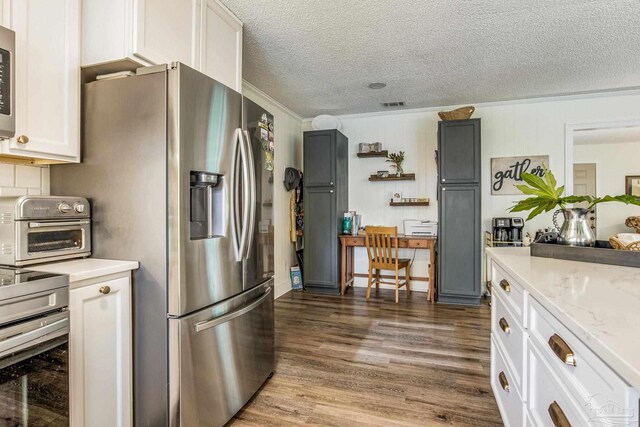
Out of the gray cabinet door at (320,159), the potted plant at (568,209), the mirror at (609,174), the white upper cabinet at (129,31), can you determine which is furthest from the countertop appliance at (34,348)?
the mirror at (609,174)

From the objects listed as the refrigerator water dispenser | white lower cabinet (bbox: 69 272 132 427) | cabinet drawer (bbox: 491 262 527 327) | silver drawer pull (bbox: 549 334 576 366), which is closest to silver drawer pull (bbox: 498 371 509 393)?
cabinet drawer (bbox: 491 262 527 327)

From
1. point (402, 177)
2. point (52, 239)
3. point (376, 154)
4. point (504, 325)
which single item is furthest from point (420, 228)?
point (52, 239)

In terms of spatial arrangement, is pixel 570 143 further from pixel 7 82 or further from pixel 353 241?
pixel 7 82

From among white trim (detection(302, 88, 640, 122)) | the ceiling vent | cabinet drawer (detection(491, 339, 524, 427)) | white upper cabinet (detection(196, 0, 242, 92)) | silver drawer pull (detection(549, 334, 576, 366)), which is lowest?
cabinet drawer (detection(491, 339, 524, 427))

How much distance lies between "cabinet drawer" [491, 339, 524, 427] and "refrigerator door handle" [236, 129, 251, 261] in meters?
1.44

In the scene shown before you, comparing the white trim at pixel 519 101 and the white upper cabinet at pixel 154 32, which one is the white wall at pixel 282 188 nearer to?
the white trim at pixel 519 101

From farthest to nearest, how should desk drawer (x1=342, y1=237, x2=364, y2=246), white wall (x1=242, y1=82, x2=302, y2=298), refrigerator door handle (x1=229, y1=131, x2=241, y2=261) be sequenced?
desk drawer (x1=342, y1=237, x2=364, y2=246) < white wall (x1=242, y1=82, x2=302, y2=298) < refrigerator door handle (x1=229, y1=131, x2=241, y2=261)

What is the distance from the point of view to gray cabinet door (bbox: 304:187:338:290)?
4.50 m

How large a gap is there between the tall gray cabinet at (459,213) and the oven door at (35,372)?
375 centimetres

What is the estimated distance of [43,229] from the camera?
1.48 meters

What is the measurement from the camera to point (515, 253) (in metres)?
1.95

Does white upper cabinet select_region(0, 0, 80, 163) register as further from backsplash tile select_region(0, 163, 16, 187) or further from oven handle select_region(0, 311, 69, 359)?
oven handle select_region(0, 311, 69, 359)

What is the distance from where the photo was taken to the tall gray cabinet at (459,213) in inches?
156

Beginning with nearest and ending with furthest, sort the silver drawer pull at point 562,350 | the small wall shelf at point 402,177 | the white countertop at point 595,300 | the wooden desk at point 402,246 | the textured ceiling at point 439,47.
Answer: the white countertop at point 595,300 → the silver drawer pull at point 562,350 → the textured ceiling at point 439,47 → the wooden desk at point 402,246 → the small wall shelf at point 402,177
